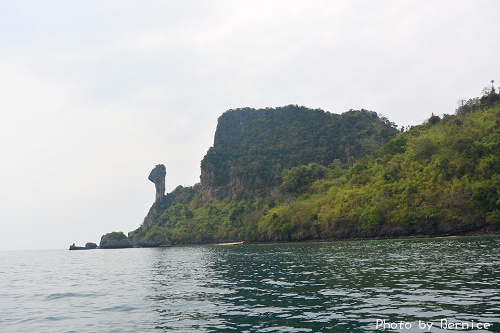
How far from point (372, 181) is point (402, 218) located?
23043mm

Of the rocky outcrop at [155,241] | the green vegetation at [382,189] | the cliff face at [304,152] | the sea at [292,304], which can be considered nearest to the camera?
the sea at [292,304]

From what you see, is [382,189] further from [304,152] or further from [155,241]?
[155,241]

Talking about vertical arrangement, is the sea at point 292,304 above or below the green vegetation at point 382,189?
below

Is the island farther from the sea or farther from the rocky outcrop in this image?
the sea

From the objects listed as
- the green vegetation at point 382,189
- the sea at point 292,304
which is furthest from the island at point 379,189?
the sea at point 292,304

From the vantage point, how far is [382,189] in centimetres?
9131

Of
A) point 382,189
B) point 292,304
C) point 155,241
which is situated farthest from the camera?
point 155,241

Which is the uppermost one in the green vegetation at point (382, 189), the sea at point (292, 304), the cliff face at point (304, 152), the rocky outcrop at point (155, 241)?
the cliff face at point (304, 152)

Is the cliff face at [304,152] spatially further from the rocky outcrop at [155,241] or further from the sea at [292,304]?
the sea at [292,304]

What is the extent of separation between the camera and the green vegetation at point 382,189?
7300 cm

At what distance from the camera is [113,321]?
15.8m

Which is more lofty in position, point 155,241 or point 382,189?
point 382,189

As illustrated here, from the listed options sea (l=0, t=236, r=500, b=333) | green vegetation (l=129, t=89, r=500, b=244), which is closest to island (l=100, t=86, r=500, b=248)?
green vegetation (l=129, t=89, r=500, b=244)

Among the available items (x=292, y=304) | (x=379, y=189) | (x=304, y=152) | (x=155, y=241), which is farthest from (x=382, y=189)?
(x=155, y=241)
